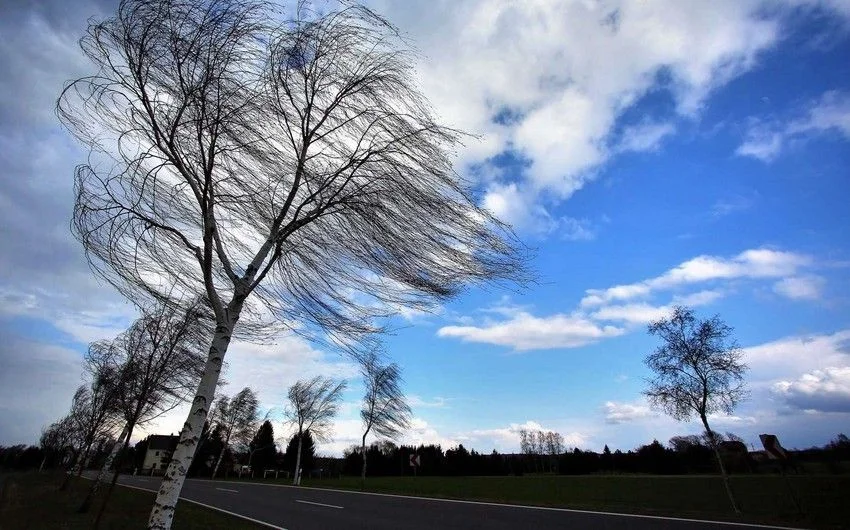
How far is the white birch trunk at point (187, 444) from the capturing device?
4.54m

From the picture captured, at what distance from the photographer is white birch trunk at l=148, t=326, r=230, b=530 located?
454cm

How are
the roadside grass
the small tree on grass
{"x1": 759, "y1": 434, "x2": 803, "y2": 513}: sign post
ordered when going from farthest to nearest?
the small tree on grass < {"x1": 759, "y1": 434, "x2": 803, "y2": 513}: sign post < the roadside grass

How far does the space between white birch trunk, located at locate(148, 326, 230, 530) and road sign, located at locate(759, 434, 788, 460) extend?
52.1 feet

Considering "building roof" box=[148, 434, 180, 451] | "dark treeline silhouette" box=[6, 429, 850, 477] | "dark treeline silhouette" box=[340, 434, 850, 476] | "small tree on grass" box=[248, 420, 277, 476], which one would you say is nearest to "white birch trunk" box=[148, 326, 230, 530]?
"dark treeline silhouette" box=[340, 434, 850, 476]

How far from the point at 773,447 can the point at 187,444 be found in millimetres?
16205

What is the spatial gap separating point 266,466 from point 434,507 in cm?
8222

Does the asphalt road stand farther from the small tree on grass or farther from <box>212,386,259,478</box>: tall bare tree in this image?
the small tree on grass

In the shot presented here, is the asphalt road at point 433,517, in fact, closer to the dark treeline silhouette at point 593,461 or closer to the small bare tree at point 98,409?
the small bare tree at point 98,409

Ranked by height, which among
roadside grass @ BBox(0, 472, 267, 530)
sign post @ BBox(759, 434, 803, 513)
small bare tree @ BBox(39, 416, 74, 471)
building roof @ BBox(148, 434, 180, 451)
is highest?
building roof @ BBox(148, 434, 180, 451)

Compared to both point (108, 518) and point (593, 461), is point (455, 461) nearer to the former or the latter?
point (593, 461)

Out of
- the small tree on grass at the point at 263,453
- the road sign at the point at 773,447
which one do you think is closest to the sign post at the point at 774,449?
the road sign at the point at 773,447

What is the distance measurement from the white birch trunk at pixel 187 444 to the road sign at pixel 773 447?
15.9m

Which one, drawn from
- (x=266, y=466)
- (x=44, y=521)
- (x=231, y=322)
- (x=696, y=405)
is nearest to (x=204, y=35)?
(x=231, y=322)

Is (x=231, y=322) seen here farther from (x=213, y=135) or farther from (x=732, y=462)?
(x=732, y=462)
